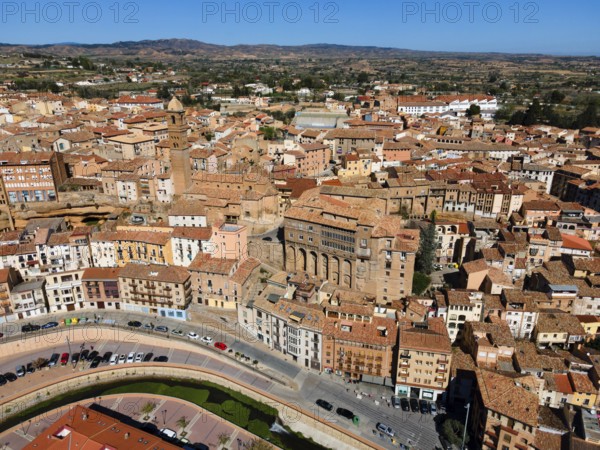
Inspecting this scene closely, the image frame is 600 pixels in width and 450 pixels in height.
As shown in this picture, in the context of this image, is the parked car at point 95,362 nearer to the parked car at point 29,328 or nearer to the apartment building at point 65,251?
the parked car at point 29,328

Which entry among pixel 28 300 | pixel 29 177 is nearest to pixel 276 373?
pixel 28 300

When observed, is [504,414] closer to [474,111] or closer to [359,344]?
[359,344]

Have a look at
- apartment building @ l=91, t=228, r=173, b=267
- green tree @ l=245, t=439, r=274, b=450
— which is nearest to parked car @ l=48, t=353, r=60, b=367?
apartment building @ l=91, t=228, r=173, b=267

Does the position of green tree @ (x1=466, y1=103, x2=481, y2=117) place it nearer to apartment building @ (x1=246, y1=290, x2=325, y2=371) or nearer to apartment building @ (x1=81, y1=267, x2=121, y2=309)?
apartment building @ (x1=246, y1=290, x2=325, y2=371)

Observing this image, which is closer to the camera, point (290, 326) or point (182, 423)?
point (182, 423)

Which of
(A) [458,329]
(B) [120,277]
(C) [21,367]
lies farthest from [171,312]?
(A) [458,329]

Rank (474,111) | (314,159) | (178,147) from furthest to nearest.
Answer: (474,111) → (314,159) → (178,147)

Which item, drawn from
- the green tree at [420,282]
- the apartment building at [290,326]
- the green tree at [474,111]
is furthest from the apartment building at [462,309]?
the green tree at [474,111]
